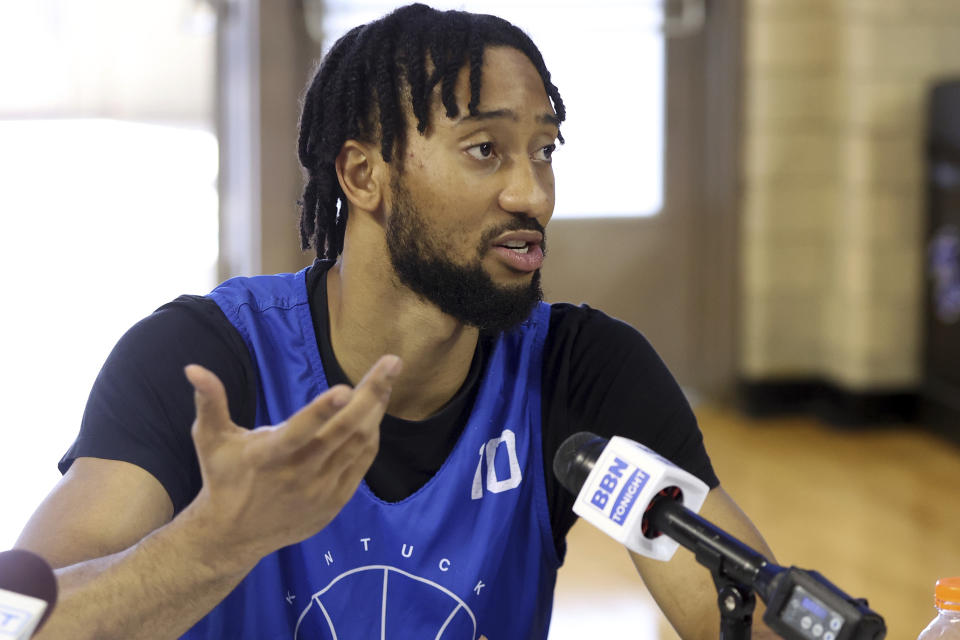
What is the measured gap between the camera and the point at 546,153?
1.33 meters

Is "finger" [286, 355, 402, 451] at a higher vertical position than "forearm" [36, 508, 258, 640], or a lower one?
higher

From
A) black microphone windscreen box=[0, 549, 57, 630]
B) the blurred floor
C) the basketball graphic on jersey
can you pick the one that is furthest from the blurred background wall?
black microphone windscreen box=[0, 549, 57, 630]

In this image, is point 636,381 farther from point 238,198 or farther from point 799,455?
point 238,198

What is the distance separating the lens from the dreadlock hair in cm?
129

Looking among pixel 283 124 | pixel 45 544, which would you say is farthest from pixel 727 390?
pixel 45 544

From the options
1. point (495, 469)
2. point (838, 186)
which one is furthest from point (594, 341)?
point (838, 186)

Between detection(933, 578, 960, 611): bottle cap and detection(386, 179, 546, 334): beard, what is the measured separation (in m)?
0.54

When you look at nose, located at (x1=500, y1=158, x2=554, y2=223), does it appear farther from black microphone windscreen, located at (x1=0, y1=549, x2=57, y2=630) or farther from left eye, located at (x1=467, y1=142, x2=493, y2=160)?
black microphone windscreen, located at (x1=0, y1=549, x2=57, y2=630)

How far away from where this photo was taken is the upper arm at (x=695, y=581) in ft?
3.91

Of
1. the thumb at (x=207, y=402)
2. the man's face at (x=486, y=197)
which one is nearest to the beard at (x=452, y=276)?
the man's face at (x=486, y=197)

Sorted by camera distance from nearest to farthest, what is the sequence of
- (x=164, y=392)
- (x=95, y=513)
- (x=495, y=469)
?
(x=95, y=513) < (x=164, y=392) < (x=495, y=469)

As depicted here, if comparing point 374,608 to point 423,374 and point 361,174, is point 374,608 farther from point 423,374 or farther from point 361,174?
point 361,174

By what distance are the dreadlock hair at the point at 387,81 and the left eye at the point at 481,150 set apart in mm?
40

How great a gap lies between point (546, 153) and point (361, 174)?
0.23m
